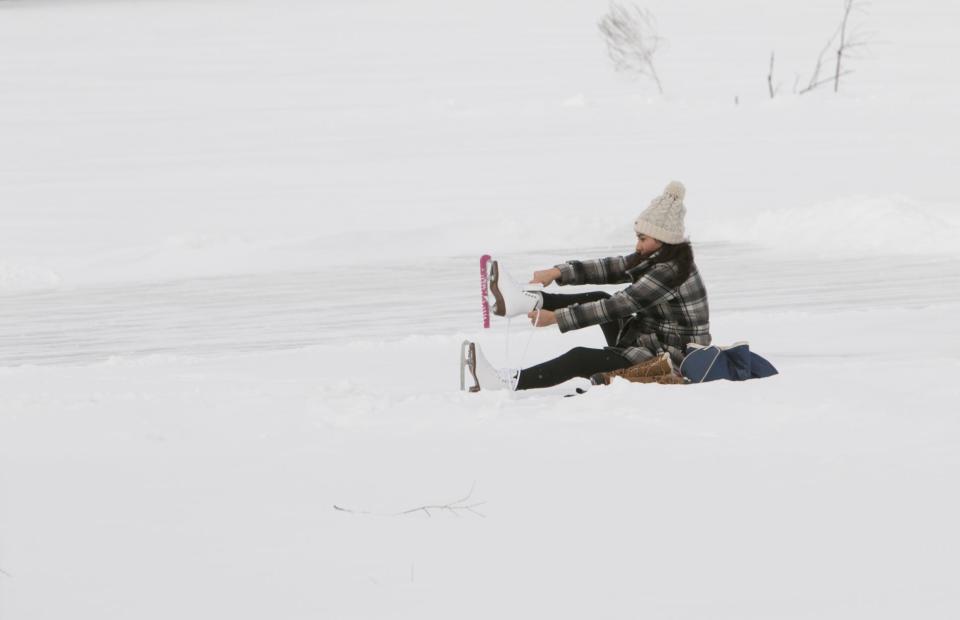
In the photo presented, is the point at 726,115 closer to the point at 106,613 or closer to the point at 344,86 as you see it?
the point at 344,86

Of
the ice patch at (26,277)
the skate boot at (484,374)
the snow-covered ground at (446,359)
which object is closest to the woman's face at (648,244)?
the snow-covered ground at (446,359)

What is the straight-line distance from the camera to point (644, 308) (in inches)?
221

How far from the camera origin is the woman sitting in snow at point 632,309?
558cm

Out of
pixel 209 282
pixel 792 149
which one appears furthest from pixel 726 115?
pixel 209 282

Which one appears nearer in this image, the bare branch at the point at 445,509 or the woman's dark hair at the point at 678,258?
the bare branch at the point at 445,509

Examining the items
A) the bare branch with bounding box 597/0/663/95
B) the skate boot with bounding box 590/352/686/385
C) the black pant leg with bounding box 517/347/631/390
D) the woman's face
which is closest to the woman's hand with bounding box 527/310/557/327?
the black pant leg with bounding box 517/347/631/390

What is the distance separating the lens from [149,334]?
30.9ft

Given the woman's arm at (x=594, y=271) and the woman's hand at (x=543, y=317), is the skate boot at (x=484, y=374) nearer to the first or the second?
the woman's hand at (x=543, y=317)

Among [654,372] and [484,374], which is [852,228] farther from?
[484,374]

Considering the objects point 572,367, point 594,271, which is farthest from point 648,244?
point 572,367

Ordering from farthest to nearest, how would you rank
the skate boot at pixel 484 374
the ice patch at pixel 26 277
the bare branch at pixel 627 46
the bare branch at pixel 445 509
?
1. the bare branch at pixel 627 46
2. the ice patch at pixel 26 277
3. the skate boot at pixel 484 374
4. the bare branch at pixel 445 509

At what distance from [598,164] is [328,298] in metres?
8.90

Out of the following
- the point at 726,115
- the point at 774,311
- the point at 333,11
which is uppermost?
the point at 333,11

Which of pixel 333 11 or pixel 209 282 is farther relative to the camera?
pixel 333 11
